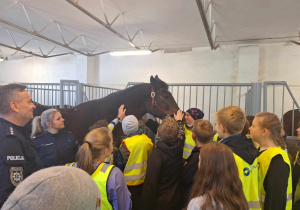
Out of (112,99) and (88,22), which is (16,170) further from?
(88,22)

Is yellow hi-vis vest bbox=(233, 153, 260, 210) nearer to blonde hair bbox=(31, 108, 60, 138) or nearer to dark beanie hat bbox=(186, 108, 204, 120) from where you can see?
dark beanie hat bbox=(186, 108, 204, 120)

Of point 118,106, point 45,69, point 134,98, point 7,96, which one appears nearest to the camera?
point 7,96

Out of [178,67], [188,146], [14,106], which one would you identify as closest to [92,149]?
[14,106]

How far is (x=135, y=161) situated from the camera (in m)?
1.91

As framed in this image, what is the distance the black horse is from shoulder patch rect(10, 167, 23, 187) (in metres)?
1.64

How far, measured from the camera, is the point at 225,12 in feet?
15.6

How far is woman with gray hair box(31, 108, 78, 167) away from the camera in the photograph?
67.9 inches

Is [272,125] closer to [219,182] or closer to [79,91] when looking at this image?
[219,182]

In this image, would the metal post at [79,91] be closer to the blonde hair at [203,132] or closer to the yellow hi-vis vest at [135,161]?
the yellow hi-vis vest at [135,161]

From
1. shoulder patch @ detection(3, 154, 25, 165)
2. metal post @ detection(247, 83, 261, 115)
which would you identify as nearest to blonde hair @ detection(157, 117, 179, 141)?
shoulder patch @ detection(3, 154, 25, 165)

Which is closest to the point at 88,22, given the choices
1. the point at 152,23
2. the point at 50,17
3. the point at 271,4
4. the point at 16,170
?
the point at 50,17

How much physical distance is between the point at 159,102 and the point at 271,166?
191 cm

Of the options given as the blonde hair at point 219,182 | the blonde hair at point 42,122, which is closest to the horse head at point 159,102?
the blonde hair at point 42,122

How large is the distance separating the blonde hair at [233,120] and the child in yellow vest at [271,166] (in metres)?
0.22
